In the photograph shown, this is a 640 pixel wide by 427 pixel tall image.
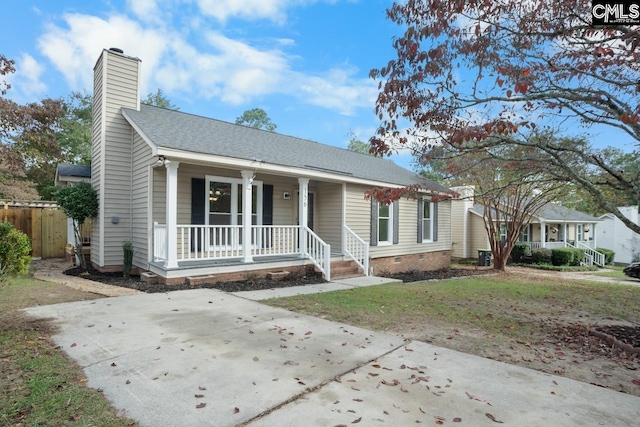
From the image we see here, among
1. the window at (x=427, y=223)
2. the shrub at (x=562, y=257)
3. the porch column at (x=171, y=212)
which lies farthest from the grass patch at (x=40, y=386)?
the shrub at (x=562, y=257)

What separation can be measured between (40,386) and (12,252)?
276 centimetres

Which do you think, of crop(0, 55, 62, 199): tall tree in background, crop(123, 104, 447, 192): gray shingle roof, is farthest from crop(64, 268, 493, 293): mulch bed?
crop(0, 55, 62, 199): tall tree in background

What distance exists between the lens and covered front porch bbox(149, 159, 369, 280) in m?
8.07

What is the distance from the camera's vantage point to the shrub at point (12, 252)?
4.64 m

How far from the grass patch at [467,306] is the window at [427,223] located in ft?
16.1

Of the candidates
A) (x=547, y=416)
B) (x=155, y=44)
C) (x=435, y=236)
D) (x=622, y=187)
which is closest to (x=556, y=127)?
(x=622, y=187)

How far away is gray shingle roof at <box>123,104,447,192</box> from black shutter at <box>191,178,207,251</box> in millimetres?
1138

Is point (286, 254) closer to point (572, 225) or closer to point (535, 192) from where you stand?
point (535, 192)

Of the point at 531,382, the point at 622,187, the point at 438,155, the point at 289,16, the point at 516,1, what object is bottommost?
the point at 531,382

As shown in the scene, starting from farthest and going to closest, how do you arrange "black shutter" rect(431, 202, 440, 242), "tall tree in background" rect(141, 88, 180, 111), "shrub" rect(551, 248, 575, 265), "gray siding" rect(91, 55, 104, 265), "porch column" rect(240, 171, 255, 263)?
"tall tree in background" rect(141, 88, 180, 111) < "shrub" rect(551, 248, 575, 265) < "black shutter" rect(431, 202, 440, 242) < "gray siding" rect(91, 55, 104, 265) < "porch column" rect(240, 171, 255, 263)

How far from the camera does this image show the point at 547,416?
2.60 metres

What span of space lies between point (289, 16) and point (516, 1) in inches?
325

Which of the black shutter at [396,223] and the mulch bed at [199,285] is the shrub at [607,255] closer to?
the black shutter at [396,223]

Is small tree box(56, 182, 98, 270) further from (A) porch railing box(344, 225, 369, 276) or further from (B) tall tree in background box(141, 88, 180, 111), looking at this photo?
(B) tall tree in background box(141, 88, 180, 111)
